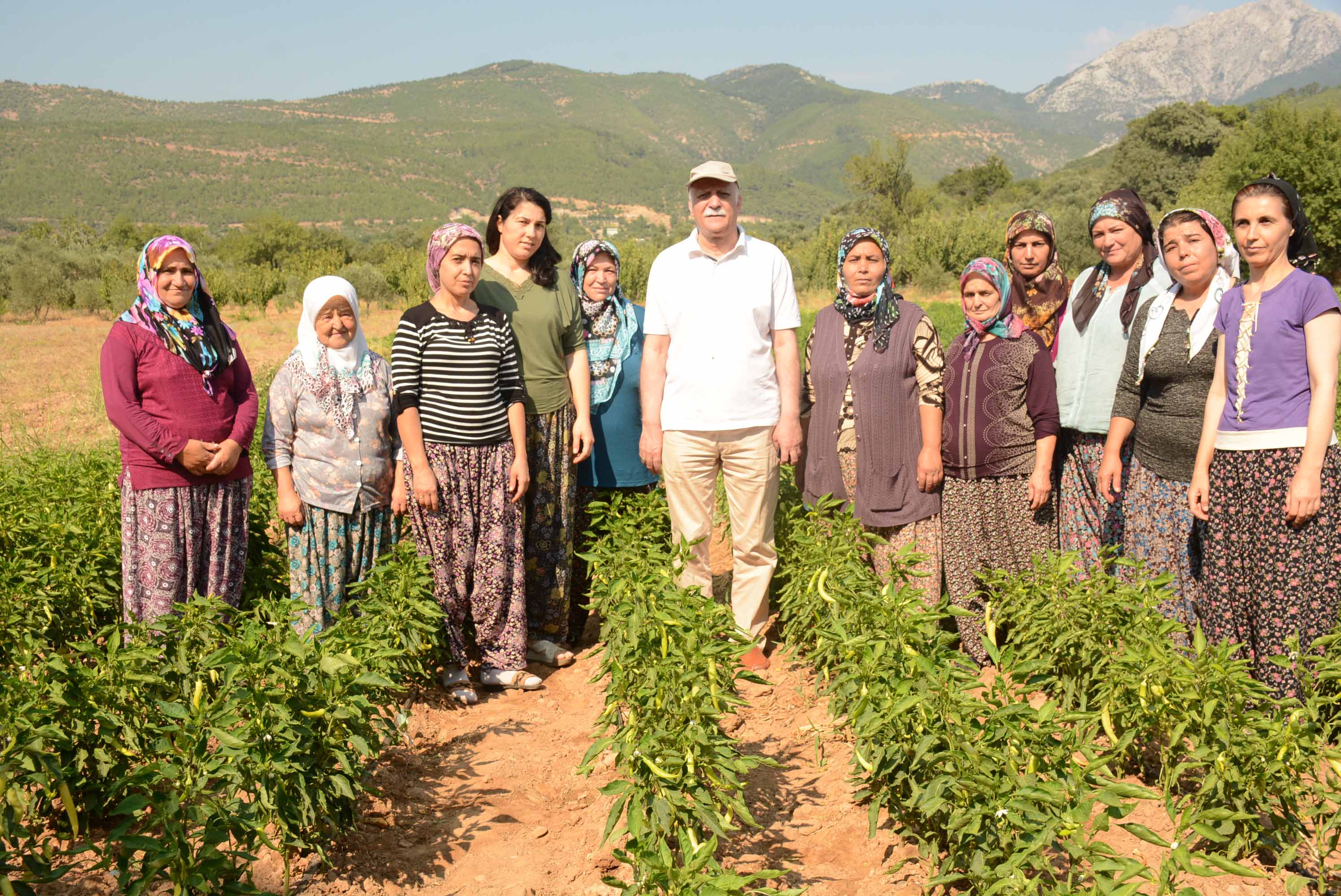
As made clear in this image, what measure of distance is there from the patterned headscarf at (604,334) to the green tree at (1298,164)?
75.4 feet

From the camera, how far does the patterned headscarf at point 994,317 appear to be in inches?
142

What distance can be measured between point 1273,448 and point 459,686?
3.10 metres

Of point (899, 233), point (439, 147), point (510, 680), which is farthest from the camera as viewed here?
point (439, 147)

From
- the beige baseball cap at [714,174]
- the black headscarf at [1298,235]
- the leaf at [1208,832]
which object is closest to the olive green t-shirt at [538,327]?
the beige baseball cap at [714,174]

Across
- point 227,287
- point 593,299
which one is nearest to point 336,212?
point 227,287

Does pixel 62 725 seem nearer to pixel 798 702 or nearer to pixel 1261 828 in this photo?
pixel 798 702

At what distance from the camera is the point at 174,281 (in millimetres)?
3328

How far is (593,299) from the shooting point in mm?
4082

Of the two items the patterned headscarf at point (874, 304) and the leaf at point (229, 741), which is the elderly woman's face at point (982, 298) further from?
the leaf at point (229, 741)

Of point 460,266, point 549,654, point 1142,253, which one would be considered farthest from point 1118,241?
point 549,654

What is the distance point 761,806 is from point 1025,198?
47.9 meters

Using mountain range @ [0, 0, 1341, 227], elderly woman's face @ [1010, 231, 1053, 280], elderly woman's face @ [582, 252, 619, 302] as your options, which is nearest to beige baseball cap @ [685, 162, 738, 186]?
elderly woman's face @ [582, 252, 619, 302]

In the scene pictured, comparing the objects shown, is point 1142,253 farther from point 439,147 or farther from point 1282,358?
point 439,147

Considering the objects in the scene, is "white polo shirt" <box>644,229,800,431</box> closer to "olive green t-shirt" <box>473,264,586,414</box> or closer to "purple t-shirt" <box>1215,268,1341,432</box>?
"olive green t-shirt" <box>473,264,586,414</box>
